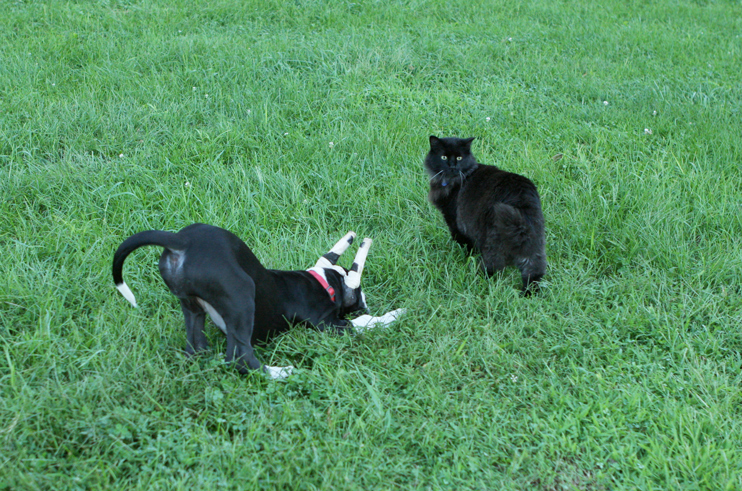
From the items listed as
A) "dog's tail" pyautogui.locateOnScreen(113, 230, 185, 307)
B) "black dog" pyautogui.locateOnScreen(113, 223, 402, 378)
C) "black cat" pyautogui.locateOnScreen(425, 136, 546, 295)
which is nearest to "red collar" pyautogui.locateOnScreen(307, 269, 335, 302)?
"black dog" pyautogui.locateOnScreen(113, 223, 402, 378)

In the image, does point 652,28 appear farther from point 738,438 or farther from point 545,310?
point 738,438

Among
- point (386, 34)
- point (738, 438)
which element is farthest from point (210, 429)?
point (386, 34)

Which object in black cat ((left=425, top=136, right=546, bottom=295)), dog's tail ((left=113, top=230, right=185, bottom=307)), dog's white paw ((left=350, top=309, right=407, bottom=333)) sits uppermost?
dog's tail ((left=113, top=230, right=185, bottom=307))

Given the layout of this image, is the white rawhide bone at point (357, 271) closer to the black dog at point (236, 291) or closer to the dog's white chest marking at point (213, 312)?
the black dog at point (236, 291)

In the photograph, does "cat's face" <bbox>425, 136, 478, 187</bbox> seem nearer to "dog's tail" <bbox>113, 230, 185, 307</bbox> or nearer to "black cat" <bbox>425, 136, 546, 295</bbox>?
"black cat" <bbox>425, 136, 546, 295</bbox>

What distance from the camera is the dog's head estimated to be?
9.99 ft

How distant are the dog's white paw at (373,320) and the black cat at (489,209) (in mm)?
710

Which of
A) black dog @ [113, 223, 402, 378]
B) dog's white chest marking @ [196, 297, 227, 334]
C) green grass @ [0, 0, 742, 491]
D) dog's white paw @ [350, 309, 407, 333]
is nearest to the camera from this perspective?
green grass @ [0, 0, 742, 491]

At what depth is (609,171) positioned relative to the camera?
14.1ft

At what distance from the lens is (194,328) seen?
2605 millimetres

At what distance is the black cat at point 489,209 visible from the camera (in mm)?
3127

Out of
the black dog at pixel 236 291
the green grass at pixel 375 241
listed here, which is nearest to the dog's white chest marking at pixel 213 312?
the black dog at pixel 236 291

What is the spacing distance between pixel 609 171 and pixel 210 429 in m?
3.57

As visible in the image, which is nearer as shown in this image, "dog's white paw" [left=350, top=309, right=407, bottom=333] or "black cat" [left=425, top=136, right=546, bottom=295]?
"dog's white paw" [left=350, top=309, right=407, bottom=333]
